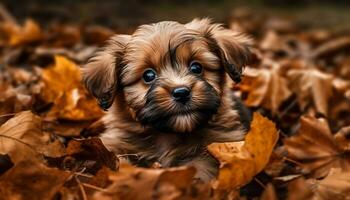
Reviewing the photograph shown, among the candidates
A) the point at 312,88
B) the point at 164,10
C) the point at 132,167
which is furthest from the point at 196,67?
the point at 164,10

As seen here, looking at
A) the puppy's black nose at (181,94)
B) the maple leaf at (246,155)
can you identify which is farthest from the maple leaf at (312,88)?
the maple leaf at (246,155)

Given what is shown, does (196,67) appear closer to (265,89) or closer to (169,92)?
(169,92)

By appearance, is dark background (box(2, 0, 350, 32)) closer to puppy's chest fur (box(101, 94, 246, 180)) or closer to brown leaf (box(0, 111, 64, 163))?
puppy's chest fur (box(101, 94, 246, 180))

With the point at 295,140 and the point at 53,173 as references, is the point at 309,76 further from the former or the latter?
the point at 53,173

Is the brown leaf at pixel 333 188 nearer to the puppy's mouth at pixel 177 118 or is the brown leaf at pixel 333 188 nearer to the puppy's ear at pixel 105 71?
the puppy's mouth at pixel 177 118

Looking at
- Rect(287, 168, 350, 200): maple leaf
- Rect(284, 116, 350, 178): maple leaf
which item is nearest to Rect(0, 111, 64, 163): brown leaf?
Rect(287, 168, 350, 200): maple leaf

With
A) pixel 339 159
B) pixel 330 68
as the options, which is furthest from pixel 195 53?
pixel 330 68
